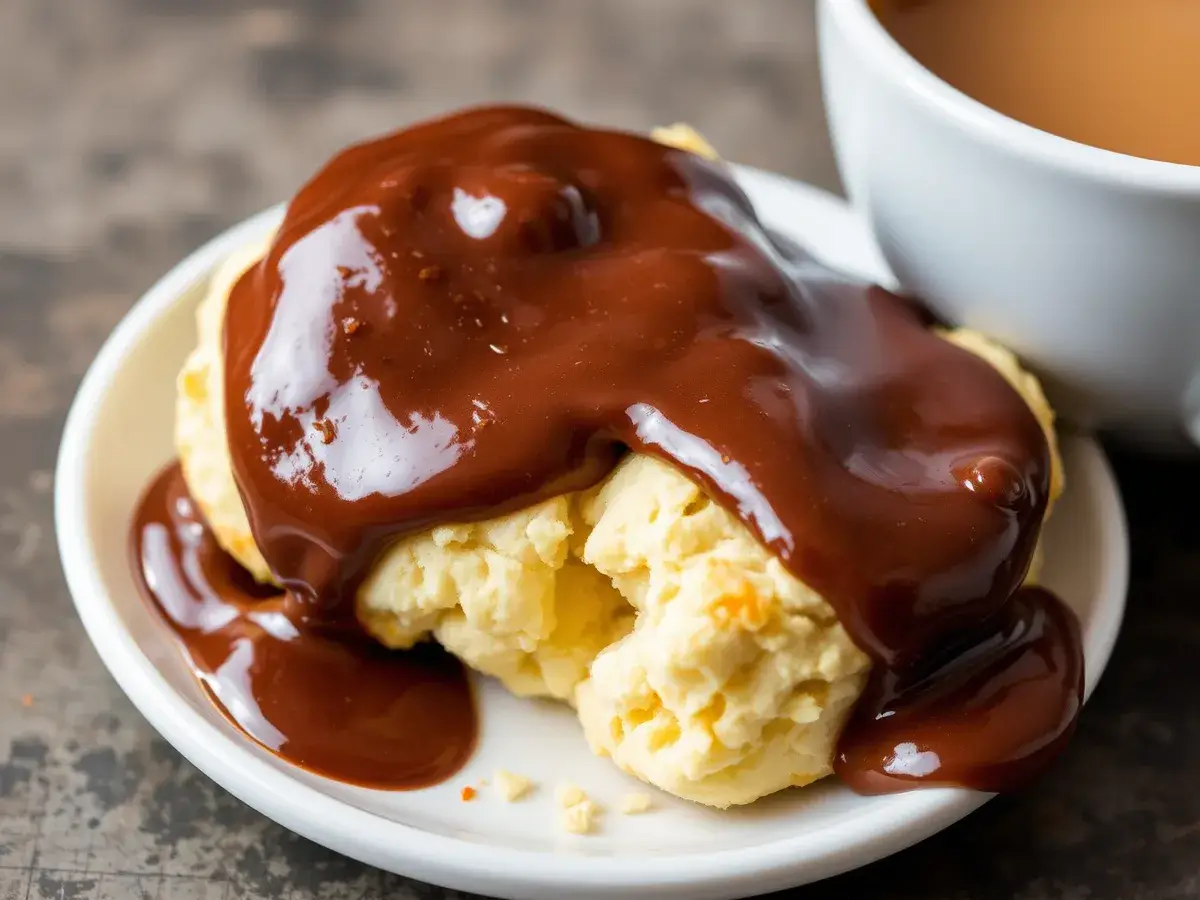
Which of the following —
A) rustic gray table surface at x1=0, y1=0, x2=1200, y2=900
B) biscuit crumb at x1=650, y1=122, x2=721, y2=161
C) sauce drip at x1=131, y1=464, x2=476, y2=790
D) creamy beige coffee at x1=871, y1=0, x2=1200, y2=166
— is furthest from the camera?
biscuit crumb at x1=650, y1=122, x2=721, y2=161

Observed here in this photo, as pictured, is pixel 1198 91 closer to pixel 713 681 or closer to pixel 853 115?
pixel 853 115

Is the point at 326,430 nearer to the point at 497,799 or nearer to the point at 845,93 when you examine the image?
the point at 497,799

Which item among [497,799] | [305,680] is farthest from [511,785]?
[305,680]

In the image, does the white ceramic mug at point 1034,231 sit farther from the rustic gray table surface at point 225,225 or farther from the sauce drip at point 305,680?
the sauce drip at point 305,680

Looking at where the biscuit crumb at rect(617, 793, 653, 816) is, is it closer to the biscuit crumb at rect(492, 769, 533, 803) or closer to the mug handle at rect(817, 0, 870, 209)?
the biscuit crumb at rect(492, 769, 533, 803)

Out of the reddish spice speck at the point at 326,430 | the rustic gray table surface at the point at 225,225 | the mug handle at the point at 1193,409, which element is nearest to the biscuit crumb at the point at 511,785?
the rustic gray table surface at the point at 225,225

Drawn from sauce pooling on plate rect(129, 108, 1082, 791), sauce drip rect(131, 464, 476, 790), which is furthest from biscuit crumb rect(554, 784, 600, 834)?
sauce pooling on plate rect(129, 108, 1082, 791)

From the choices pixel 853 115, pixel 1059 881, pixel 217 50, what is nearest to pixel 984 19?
pixel 853 115
